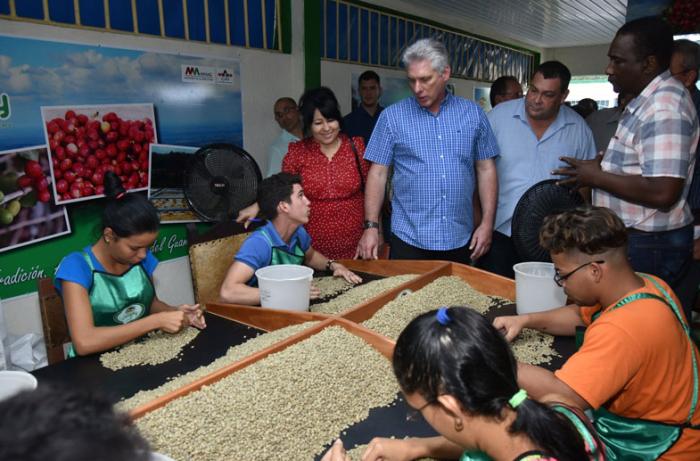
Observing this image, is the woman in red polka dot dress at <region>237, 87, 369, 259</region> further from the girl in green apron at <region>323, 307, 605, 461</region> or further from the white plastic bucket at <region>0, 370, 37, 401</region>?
the girl in green apron at <region>323, 307, 605, 461</region>

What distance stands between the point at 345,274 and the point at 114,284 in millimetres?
899

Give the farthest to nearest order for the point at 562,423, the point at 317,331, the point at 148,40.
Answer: the point at 148,40 < the point at 317,331 < the point at 562,423

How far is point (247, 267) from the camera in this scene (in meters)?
2.05

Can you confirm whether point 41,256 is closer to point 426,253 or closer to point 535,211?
point 426,253

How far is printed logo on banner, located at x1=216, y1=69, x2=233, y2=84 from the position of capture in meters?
3.72

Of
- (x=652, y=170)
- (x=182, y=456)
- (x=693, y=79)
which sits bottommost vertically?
(x=182, y=456)

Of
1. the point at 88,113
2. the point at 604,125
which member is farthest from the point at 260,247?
the point at 604,125

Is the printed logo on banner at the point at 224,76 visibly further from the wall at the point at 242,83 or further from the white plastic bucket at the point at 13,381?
the white plastic bucket at the point at 13,381

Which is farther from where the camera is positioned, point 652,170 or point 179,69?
point 179,69

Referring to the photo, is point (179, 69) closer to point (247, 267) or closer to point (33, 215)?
point (33, 215)

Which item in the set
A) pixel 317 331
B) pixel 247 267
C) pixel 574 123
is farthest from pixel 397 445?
pixel 574 123

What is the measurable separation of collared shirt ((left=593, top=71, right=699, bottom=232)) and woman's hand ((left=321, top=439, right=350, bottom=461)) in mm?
1374

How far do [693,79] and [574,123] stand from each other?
0.93 metres

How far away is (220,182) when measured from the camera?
2.86 meters
